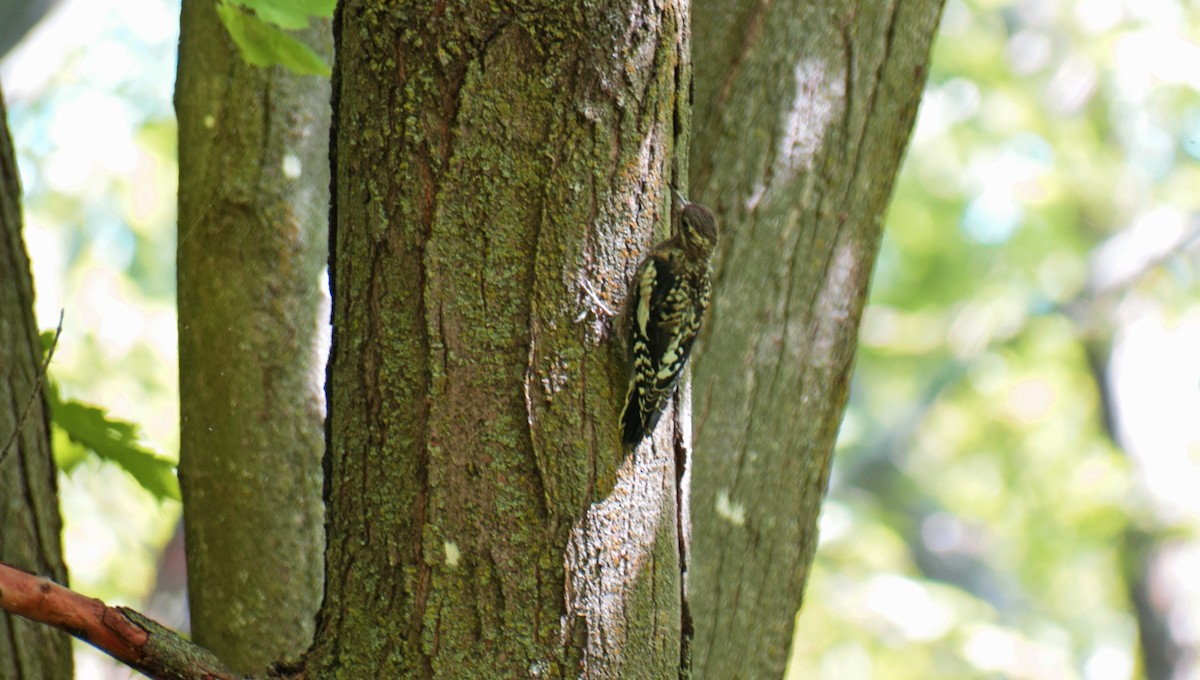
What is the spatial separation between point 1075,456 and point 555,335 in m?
13.2

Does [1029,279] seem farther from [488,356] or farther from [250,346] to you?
[488,356]

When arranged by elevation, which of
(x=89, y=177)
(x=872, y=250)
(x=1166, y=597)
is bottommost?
(x=872, y=250)

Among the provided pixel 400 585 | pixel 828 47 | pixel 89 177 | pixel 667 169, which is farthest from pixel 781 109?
pixel 89 177

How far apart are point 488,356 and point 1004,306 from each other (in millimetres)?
11484

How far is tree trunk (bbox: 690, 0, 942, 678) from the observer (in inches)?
110

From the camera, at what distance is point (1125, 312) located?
41.3 feet

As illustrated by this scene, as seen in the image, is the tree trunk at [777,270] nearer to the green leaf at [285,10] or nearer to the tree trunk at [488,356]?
the tree trunk at [488,356]

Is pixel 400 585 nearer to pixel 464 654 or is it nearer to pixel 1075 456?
pixel 464 654

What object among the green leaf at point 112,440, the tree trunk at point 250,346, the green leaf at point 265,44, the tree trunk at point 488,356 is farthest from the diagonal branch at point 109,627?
the green leaf at point 265,44

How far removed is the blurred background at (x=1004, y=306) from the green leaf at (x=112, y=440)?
6.18 m

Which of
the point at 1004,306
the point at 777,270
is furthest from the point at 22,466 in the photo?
the point at 1004,306

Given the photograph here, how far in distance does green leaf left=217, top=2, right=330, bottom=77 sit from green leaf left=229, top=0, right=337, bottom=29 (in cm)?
7

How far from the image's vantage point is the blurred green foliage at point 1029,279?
11164mm

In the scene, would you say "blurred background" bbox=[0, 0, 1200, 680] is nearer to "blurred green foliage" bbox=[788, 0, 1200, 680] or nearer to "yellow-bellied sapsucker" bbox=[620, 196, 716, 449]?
"blurred green foliage" bbox=[788, 0, 1200, 680]
